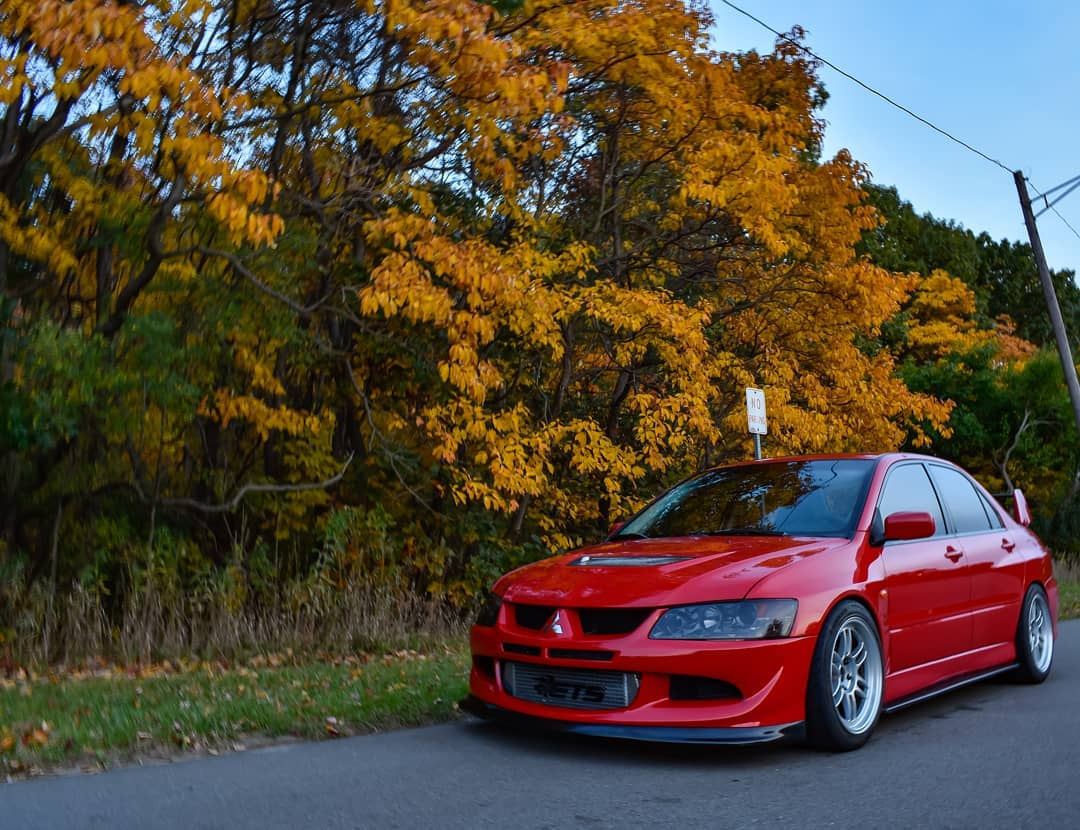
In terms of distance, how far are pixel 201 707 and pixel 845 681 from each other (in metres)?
3.56

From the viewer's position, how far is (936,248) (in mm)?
50688

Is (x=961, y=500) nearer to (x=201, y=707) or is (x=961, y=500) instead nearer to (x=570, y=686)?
(x=570, y=686)

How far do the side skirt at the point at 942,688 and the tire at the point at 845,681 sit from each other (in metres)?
0.26

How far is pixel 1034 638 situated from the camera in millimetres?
8000

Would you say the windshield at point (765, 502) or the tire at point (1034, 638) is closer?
the windshield at point (765, 502)

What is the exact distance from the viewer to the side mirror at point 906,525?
611cm

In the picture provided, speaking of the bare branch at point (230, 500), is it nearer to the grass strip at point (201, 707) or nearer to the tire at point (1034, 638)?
the grass strip at point (201, 707)

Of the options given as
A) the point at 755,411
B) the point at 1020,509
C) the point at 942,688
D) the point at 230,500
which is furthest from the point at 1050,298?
the point at 942,688

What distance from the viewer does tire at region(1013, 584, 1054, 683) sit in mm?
7793

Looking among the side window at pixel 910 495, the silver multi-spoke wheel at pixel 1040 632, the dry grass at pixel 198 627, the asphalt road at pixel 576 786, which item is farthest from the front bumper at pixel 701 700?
the dry grass at pixel 198 627

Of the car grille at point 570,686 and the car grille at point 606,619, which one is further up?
the car grille at point 606,619

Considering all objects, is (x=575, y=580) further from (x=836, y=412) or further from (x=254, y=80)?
(x=836, y=412)

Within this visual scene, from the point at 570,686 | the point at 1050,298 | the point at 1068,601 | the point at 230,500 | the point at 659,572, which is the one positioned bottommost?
the point at 1068,601

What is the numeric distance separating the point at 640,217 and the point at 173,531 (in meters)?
7.47
